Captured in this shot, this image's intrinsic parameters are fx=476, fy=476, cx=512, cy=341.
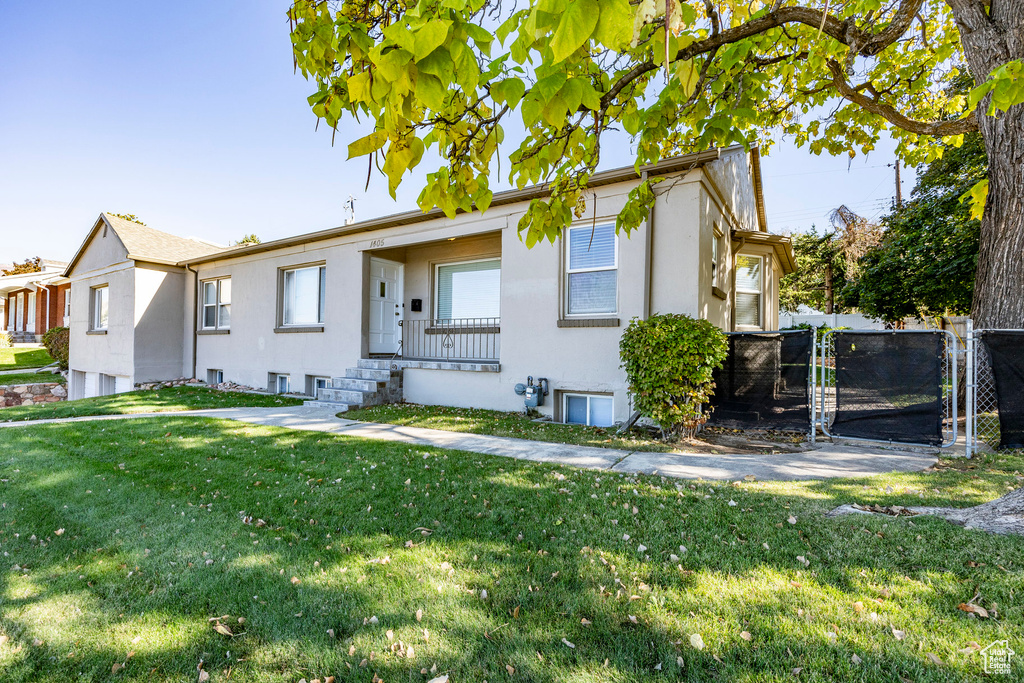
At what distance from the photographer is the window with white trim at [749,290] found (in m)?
11.5

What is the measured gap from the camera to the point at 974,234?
469 inches

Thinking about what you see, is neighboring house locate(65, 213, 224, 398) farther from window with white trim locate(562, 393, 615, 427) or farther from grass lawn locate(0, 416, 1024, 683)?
window with white trim locate(562, 393, 615, 427)

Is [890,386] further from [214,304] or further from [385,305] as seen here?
[214,304]

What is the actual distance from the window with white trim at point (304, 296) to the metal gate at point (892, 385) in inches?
408

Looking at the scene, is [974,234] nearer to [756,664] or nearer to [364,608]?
[756,664]

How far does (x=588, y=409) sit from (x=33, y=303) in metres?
36.6

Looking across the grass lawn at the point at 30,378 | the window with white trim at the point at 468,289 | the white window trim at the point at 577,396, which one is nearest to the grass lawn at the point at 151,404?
the window with white trim at the point at 468,289

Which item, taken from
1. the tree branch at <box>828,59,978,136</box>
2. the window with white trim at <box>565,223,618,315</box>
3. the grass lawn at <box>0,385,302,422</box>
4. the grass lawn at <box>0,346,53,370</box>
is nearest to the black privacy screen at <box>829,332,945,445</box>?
the tree branch at <box>828,59,978,136</box>

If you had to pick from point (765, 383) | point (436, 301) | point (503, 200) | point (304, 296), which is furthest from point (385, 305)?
point (765, 383)

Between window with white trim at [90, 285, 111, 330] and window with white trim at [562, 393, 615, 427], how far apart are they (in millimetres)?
16199

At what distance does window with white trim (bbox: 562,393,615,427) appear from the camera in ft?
25.7

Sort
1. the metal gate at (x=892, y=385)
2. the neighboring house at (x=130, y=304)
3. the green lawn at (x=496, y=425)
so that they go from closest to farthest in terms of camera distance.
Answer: the metal gate at (x=892, y=385) < the green lawn at (x=496, y=425) < the neighboring house at (x=130, y=304)

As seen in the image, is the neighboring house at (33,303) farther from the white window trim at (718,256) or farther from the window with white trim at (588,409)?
the white window trim at (718,256)

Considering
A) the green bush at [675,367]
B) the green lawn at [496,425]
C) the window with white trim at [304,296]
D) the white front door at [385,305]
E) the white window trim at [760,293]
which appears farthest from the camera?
the window with white trim at [304,296]
